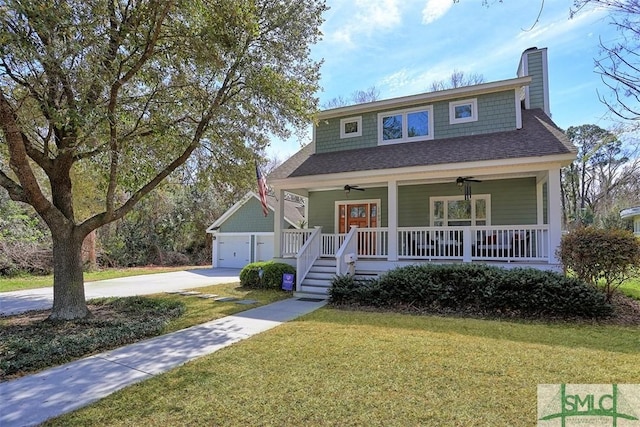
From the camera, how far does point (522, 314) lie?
7496 millimetres

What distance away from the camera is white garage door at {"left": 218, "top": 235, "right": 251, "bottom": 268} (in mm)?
22672

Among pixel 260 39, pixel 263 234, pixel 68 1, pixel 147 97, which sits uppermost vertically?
pixel 260 39

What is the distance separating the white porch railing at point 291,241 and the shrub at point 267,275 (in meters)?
0.85

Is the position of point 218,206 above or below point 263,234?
above

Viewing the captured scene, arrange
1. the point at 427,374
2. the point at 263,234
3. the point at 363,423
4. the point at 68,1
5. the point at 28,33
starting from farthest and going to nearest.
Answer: the point at 263,234, the point at 68,1, the point at 28,33, the point at 427,374, the point at 363,423

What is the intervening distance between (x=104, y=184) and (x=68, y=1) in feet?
14.6

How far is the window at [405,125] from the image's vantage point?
40.7ft

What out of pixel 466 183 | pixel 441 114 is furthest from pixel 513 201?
pixel 441 114

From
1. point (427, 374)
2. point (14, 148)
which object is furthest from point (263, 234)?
point (427, 374)

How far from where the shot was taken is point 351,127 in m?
13.6

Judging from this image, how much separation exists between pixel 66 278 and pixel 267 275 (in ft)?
18.5

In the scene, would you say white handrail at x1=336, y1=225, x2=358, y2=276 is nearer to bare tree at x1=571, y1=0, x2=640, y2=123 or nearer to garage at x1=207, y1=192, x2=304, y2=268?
bare tree at x1=571, y1=0, x2=640, y2=123

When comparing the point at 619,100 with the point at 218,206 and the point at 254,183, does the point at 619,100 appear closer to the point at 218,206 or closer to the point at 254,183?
the point at 254,183
